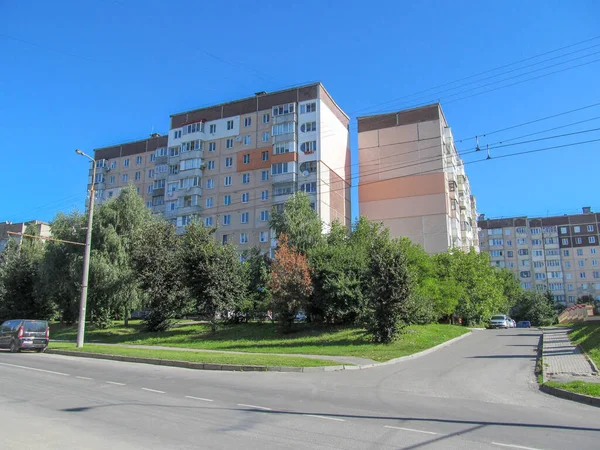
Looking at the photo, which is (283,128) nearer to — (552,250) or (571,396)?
(571,396)

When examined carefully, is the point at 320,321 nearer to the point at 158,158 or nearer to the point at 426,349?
the point at 426,349

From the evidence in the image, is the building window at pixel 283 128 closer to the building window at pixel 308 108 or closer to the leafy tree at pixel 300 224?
the building window at pixel 308 108

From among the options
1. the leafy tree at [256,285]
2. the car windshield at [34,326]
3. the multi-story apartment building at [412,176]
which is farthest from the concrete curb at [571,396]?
the multi-story apartment building at [412,176]

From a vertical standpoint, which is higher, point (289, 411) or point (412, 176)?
point (412, 176)

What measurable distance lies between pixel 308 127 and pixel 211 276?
118 ft

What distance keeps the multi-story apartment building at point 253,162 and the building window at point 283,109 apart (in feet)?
0.44

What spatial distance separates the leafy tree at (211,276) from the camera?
28.0 meters

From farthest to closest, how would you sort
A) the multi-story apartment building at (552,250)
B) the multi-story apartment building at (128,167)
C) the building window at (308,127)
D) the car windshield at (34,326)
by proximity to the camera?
the multi-story apartment building at (552,250) < the multi-story apartment building at (128,167) < the building window at (308,127) < the car windshield at (34,326)

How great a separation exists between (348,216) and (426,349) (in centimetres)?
4518

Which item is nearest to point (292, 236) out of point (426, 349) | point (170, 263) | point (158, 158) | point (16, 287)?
point (170, 263)

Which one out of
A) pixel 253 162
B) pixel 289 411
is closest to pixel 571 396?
pixel 289 411

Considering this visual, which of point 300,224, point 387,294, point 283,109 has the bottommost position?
point 387,294

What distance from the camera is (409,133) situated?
209ft

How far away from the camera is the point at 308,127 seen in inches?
2343
